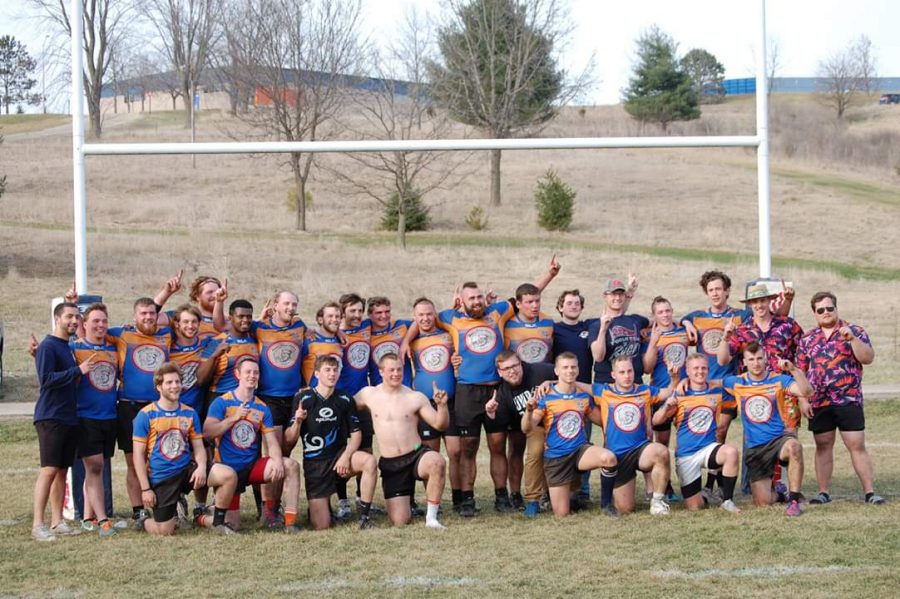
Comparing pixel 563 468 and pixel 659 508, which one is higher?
pixel 563 468

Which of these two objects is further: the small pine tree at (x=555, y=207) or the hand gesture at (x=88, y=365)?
the small pine tree at (x=555, y=207)

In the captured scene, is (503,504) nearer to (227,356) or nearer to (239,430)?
(239,430)

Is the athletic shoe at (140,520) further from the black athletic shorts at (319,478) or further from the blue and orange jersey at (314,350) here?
the blue and orange jersey at (314,350)

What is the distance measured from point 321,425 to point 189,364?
100 centimetres

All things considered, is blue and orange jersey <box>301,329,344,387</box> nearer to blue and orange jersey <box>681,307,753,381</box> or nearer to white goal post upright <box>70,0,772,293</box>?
white goal post upright <box>70,0,772,293</box>

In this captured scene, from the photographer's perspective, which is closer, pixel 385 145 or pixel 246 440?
pixel 246 440

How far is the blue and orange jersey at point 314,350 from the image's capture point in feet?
23.9

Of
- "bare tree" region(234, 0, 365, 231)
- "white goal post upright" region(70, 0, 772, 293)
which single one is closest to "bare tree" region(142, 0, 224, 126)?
"bare tree" region(234, 0, 365, 231)

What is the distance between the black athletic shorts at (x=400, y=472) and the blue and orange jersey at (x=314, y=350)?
0.82m

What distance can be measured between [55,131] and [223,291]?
39.5 metres

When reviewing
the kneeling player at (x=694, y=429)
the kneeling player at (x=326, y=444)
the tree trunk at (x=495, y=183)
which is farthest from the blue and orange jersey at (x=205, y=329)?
the tree trunk at (x=495, y=183)

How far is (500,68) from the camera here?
2480 centimetres

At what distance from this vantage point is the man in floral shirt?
23.1 ft

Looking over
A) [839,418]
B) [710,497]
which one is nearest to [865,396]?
[839,418]
